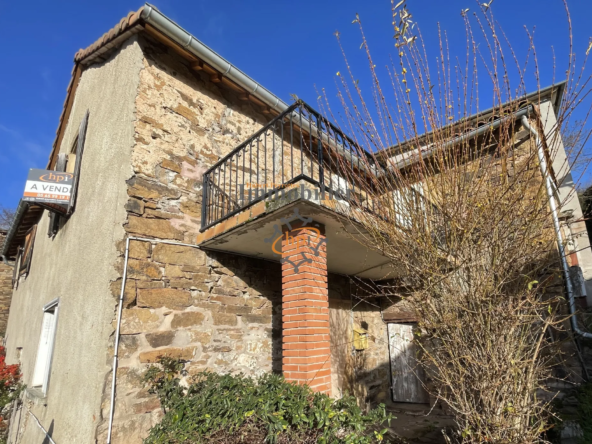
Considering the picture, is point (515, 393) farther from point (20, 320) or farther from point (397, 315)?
point (20, 320)

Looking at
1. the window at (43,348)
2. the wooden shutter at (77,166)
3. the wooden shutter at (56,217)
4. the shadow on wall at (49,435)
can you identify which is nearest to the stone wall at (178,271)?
the shadow on wall at (49,435)

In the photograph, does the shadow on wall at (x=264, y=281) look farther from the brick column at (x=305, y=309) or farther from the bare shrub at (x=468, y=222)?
the bare shrub at (x=468, y=222)

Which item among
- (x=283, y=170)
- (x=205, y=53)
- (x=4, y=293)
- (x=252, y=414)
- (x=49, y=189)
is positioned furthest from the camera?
(x=4, y=293)

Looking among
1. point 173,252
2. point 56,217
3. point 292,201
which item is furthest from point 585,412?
point 56,217

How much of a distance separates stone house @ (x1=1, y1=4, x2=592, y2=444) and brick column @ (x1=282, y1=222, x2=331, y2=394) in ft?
0.05

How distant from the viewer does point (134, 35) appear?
4.69 metres

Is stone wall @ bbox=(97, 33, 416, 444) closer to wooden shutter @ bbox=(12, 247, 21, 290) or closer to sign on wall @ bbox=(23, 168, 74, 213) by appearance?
sign on wall @ bbox=(23, 168, 74, 213)

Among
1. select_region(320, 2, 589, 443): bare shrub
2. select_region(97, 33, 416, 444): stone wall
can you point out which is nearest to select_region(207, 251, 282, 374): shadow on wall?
select_region(97, 33, 416, 444): stone wall

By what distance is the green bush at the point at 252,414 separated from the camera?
2559 mm

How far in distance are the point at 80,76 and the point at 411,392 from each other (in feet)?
29.2

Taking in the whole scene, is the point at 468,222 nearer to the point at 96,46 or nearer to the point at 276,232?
the point at 276,232

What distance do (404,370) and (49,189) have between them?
278 inches

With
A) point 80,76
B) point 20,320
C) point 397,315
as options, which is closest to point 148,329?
point 397,315

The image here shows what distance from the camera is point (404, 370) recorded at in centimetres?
711
